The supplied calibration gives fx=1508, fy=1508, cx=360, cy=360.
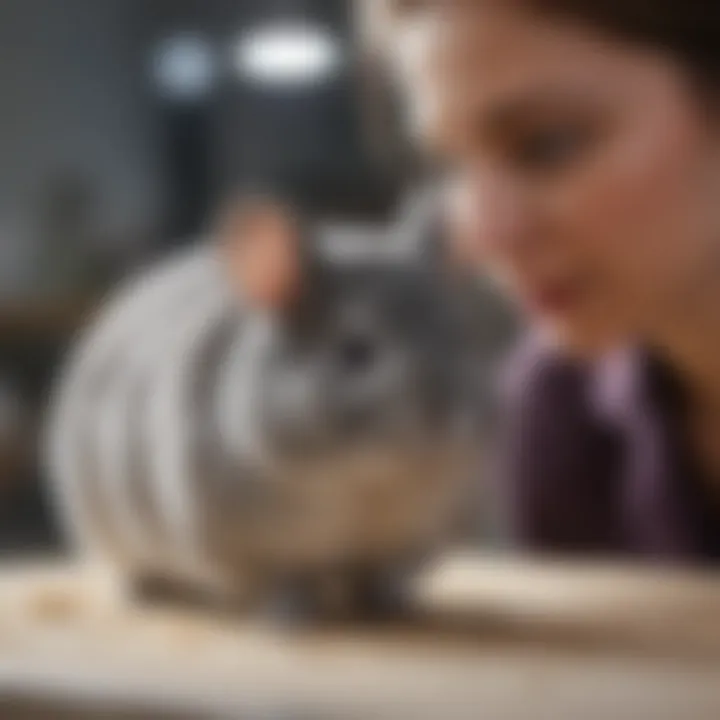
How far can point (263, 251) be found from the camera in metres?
0.52

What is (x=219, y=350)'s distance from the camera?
20.7 inches

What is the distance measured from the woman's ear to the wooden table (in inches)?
4.7

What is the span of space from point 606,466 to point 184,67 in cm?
23

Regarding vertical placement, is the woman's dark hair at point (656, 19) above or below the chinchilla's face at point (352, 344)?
above

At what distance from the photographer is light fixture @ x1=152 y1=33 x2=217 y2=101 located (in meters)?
0.56

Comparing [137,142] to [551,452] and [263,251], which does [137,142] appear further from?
[551,452]

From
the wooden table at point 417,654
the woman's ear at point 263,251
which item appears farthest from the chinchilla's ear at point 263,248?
the wooden table at point 417,654

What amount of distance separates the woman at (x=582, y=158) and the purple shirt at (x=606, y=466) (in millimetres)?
10

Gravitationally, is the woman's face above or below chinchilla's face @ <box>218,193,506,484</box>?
above

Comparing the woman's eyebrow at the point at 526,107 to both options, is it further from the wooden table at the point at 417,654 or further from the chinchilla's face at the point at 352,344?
the wooden table at the point at 417,654

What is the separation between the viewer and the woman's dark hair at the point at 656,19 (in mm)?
507

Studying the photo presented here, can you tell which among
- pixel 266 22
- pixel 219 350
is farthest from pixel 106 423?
pixel 266 22

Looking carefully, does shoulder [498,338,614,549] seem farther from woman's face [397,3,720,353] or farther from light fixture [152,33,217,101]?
light fixture [152,33,217,101]

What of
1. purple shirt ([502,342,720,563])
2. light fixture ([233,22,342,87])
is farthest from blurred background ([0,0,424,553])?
purple shirt ([502,342,720,563])
